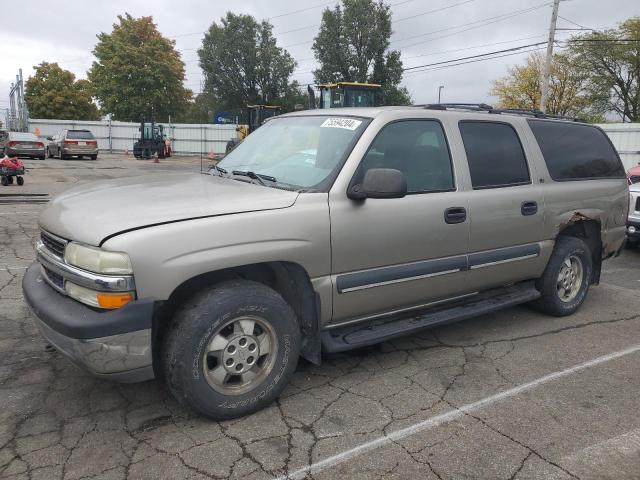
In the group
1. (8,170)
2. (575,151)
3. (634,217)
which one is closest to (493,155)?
(575,151)

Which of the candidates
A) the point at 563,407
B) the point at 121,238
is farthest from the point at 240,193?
the point at 563,407

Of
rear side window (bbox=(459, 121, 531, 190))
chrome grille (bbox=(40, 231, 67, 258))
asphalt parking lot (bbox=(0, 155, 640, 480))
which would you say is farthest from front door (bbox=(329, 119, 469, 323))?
chrome grille (bbox=(40, 231, 67, 258))

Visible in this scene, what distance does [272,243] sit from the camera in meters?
2.98

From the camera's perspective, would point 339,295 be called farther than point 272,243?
Yes

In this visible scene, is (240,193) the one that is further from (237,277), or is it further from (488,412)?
(488,412)

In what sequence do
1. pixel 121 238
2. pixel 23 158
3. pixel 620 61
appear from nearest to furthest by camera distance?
pixel 121 238
pixel 23 158
pixel 620 61

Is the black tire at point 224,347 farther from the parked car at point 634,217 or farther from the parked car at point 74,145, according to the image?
the parked car at point 74,145

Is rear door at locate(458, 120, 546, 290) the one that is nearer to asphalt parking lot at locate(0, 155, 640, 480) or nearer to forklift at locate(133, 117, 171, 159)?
asphalt parking lot at locate(0, 155, 640, 480)

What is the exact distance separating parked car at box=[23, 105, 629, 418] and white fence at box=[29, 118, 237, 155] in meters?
34.2

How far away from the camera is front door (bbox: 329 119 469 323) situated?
329cm

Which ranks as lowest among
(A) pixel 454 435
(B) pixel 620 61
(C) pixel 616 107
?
(A) pixel 454 435

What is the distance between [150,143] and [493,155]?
2897 centimetres

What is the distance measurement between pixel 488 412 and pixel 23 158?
27.2m

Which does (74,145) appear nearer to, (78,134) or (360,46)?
(78,134)
